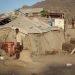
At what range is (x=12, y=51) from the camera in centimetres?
2448

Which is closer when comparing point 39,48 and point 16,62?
point 16,62

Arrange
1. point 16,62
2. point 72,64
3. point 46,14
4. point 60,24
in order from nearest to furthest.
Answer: point 16,62
point 72,64
point 60,24
point 46,14

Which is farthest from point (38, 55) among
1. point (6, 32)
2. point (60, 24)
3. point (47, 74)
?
point (60, 24)

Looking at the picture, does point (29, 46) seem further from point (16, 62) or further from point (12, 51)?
point (16, 62)

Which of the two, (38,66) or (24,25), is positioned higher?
(24,25)

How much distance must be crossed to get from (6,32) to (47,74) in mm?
9938

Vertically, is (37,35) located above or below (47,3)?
above

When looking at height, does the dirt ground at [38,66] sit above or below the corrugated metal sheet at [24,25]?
below

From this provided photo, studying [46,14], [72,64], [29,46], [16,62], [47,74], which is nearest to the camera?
[47,74]

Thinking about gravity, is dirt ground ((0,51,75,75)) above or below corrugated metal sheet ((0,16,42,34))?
below

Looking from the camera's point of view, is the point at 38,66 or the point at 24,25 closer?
the point at 38,66

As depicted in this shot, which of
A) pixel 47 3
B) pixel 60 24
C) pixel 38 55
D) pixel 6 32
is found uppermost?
pixel 6 32

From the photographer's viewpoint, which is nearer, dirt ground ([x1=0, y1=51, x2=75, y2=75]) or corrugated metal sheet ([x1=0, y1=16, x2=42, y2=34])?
dirt ground ([x1=0, y1=51, x2=75, y2=75])

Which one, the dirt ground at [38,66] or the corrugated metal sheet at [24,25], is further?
the corrugated metal sheet at [24,25]
